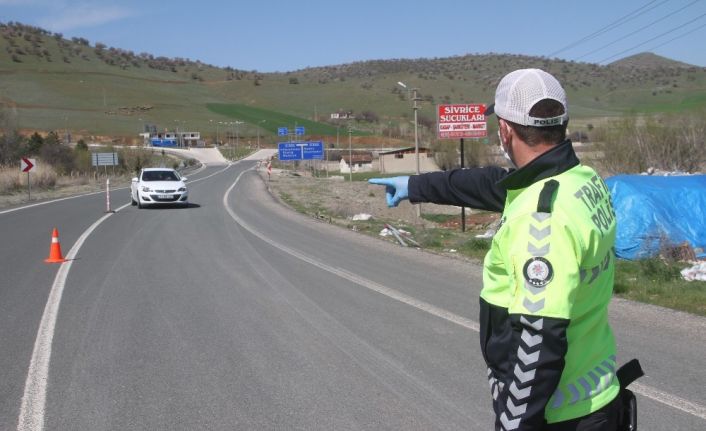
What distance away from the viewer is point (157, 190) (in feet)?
87.1

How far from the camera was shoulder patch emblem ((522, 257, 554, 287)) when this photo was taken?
1946 mm

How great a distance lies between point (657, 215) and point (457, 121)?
548 inches

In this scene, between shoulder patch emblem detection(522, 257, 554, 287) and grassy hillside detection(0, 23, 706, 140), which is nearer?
shoulder patch emblem detection(522, 257, 554, 287)

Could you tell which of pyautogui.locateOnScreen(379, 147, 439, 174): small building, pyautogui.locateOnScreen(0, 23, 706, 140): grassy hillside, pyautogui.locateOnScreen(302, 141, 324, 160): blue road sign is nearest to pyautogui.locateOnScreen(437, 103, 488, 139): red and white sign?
pyautogui.locateOnScreen(302, 141, 324, 160): blue road sign

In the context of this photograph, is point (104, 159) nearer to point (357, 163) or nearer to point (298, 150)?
point (298, 150)

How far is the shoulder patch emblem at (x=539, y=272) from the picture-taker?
1946mm

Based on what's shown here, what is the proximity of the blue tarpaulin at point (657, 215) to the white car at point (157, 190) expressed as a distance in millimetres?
17298

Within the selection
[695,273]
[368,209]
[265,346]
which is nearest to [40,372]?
[265,346]

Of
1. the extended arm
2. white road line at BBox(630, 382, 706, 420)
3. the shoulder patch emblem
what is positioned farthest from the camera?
white road line at BBox(630, 382, 706, 420)

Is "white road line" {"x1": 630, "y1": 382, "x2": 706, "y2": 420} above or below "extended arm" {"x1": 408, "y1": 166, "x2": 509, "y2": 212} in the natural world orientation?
below

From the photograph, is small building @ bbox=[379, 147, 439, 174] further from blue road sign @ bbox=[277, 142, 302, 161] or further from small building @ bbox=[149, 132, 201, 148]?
small building @ bbox=[149, 132, 201, 148]

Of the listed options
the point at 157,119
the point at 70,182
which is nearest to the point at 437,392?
Result: the point at 70,182

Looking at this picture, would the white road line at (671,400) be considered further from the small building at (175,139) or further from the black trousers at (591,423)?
the small building at (175,139)

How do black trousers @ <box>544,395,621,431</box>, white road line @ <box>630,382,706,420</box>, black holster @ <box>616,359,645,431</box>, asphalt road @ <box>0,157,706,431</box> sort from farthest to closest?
1. asphalt road @ <box>0,157,706,431</box>
2. white road line @ <box>630,382,706,420</box>
3. black holster @ <box>616,359,645,431</box>
4. black trousers @ <box>544,395,621,431</box>
